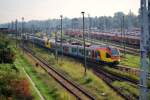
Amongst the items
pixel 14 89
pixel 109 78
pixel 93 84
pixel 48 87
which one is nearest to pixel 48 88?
pixel 48 87

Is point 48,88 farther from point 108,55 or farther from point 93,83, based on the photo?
→ point 108,55

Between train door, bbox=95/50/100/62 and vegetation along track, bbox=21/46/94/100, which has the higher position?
train door, bbox=95/50/100/62

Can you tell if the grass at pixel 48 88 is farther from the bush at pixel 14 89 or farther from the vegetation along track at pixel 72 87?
the bush at pixel 14 89

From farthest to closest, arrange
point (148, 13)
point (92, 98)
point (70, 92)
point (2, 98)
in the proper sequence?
point (70, 92), point (92, 98), point (2, 98), point (148, 13)

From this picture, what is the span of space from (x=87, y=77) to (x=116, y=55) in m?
12.1

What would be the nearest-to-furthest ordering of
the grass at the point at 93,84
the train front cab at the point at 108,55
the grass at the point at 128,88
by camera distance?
1. the grass at the point at 93,84
2. the grass at the point at 128,88
3. the train front cab at the point at 108,55

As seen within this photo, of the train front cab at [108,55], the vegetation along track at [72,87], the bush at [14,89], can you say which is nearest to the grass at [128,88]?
the vegetation along track at [72,87]

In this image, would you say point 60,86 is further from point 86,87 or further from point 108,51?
point 108,51

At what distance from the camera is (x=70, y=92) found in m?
31.5

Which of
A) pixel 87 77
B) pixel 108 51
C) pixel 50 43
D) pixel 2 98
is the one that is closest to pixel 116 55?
pixel 108 51

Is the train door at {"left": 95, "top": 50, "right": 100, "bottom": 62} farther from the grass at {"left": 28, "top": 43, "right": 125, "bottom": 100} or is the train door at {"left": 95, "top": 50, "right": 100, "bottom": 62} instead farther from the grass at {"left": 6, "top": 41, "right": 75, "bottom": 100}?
the grass at {"left": 6, "top": 41, "right": 75, "bottom": 100}

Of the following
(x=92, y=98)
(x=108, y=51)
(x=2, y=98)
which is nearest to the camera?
(x=2, y=98)

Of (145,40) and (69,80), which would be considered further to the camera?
(69,80)

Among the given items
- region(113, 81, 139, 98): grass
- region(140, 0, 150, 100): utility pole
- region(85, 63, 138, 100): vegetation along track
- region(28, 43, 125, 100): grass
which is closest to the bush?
region(28, 43, 125, 100): grass
